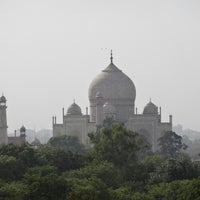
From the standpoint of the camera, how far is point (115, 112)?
94.4 metres

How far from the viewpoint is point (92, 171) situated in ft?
151

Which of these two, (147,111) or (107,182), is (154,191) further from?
(147,111)

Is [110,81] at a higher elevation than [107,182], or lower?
higher

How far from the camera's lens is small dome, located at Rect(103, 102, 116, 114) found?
92.9 meters

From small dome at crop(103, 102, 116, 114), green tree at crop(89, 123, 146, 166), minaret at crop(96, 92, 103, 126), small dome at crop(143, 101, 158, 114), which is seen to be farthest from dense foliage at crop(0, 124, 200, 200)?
small dome at crop(143, 101, 158, 114)

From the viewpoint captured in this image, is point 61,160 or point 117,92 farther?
point 117,92

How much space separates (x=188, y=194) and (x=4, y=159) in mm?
11075

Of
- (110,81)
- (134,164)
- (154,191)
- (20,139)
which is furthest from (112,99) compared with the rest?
(154,191)

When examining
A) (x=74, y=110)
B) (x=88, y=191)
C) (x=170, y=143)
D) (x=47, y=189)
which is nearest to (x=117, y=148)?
(x=47, y=189)

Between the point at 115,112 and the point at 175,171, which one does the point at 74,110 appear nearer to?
the point at 115,112

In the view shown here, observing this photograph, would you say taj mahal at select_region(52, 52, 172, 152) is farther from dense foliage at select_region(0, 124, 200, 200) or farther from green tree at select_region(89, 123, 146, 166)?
green tree at select_region(89, 123, 146, 166)

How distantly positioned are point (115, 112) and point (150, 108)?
3.67 meters

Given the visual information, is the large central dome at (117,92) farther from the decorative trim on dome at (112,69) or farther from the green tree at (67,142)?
the green tree at (67,142)

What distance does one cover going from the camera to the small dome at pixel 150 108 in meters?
95.9
